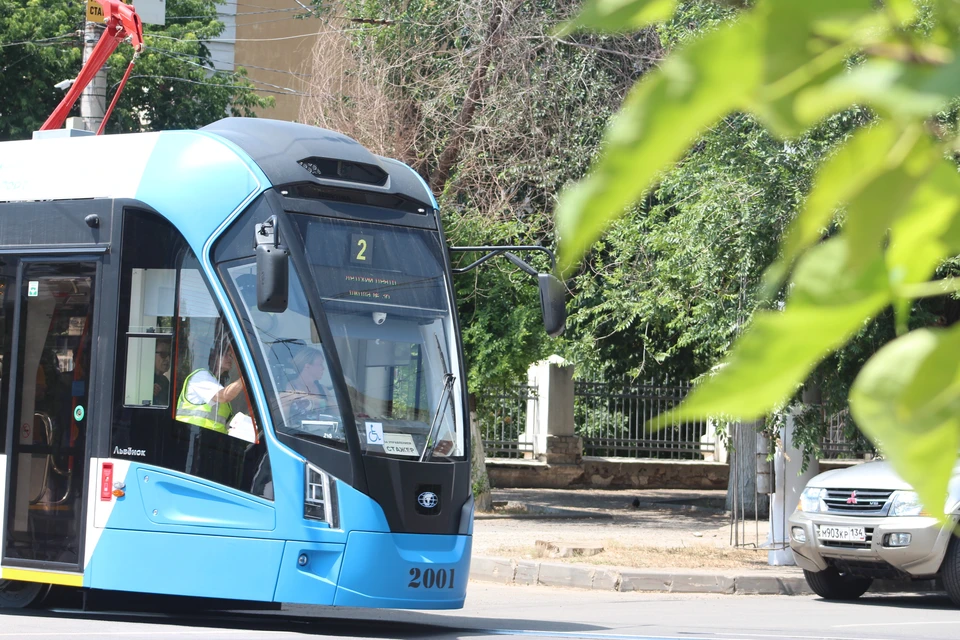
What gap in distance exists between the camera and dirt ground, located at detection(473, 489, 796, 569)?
13.2 meters

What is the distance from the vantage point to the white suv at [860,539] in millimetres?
10734

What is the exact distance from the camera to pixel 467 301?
16.7 m

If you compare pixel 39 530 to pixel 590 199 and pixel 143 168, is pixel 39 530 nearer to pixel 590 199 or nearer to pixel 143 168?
pixel 143 168

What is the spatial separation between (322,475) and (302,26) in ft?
84.2

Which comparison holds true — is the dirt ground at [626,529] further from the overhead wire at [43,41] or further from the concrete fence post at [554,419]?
the overhead wire at [43,41]

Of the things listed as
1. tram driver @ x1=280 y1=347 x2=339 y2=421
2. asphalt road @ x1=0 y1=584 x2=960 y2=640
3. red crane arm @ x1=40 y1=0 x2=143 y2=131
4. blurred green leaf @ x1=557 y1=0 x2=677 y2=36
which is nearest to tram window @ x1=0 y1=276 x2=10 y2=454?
asphalt road @ x1=0 y1=584 x2=960 y2=640

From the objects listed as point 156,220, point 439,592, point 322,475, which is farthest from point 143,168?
point 439,592

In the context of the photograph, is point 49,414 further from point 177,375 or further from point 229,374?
point 229,374

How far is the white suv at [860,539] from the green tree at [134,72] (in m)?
15.7

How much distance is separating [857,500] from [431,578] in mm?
4901

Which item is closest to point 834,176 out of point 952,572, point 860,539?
point 860,539

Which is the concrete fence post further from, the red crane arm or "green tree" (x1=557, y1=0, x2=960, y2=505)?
"green tree" (x1=557, y1=0, x2=960, y2=505)

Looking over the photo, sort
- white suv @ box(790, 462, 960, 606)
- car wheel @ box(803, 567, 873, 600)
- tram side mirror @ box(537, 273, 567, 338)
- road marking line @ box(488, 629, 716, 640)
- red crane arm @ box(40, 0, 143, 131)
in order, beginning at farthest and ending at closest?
car wheel @ box(803, 567, 873, 600) → red crane arm @ box(40, 0, 143, 131) → white suv @ box(790, 462, 960, 606) → tram side mirror @ box(537, 273, 567, 338) → road marking line @ box(488, 629, 716, 640)

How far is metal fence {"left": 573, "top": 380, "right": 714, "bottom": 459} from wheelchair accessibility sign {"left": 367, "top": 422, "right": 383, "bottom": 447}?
1461 cm
